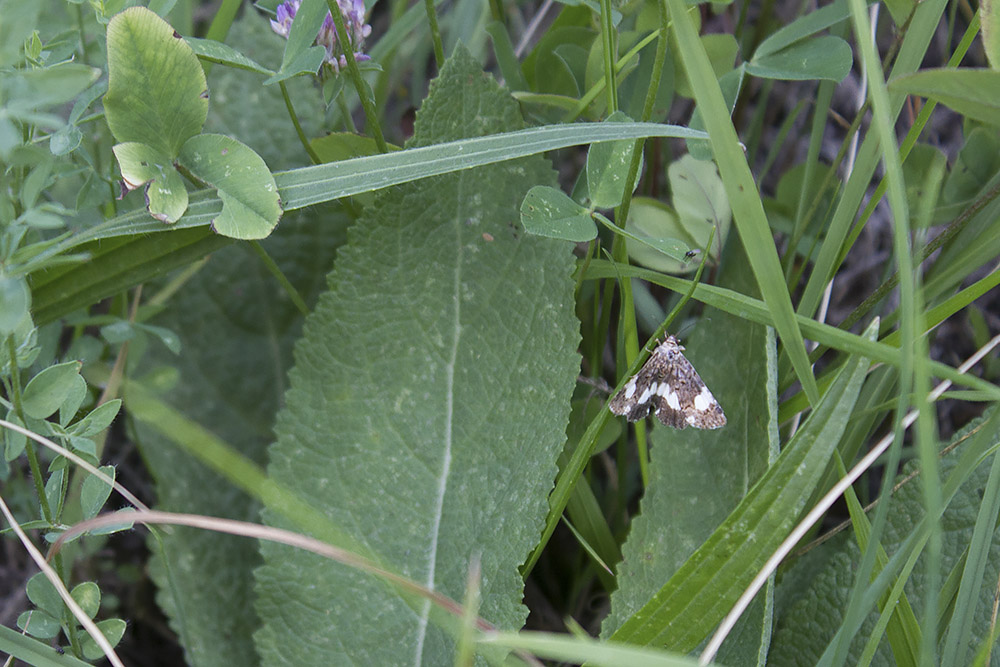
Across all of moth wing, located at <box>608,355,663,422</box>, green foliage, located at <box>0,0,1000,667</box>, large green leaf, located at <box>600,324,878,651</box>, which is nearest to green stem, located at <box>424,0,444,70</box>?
green foliage, located at <box>0,0,1000,667</box>

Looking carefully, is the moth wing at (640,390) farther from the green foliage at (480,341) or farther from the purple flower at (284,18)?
the purple flower at (284,18)

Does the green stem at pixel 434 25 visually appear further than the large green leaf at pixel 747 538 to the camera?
Yes

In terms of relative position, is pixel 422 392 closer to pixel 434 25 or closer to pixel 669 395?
pixel 669 395

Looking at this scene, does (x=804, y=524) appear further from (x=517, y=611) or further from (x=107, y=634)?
(x=107, y=634)

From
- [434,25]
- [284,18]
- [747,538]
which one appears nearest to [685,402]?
[747,538]

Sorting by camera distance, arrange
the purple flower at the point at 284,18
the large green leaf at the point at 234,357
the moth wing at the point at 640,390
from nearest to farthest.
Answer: the moth wing at the point at 640,390 → the purple flower at the point at 284,18 → the large green leaf at the point at 234,357

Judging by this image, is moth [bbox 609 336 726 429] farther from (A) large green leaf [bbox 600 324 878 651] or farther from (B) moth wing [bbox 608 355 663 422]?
(A) large green leaf [bbox 600 324 878 651]

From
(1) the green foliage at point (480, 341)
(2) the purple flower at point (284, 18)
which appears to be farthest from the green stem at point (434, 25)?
(2) the purple flower at point (284, 18)

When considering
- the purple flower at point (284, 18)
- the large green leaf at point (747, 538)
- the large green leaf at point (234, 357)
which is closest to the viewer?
the large green leaf at point (747, 538)

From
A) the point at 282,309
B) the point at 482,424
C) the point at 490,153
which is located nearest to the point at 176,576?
the point at 282,309
